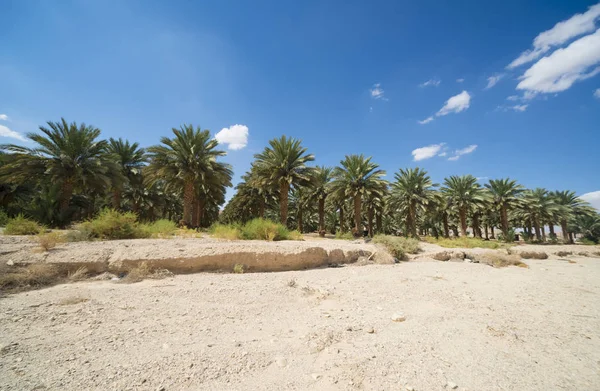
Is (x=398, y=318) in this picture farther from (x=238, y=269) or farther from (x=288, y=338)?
(x=238, y=269)

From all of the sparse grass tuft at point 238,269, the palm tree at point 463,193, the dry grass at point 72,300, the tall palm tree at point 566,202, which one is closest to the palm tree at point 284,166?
the sparse grass tuft at point 238,269

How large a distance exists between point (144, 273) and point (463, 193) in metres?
28.5

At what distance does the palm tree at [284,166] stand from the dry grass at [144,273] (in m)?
12.1

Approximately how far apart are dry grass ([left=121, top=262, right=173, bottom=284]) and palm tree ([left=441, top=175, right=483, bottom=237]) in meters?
27.7

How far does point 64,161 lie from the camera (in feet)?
44.2

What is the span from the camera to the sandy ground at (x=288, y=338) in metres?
2.22

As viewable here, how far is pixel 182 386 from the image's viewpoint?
6.78 feet

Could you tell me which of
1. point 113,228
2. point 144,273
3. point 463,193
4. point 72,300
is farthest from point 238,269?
point 463,193

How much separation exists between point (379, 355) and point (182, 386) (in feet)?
6.50

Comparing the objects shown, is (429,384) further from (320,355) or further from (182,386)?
(182,386)

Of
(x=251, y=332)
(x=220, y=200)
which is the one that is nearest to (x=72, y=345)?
(x=251, y=332)

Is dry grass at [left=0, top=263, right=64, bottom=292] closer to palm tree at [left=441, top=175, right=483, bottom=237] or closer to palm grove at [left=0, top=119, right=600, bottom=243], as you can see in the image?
palm grove at [left=0, top=119, right=600, bottom=243]

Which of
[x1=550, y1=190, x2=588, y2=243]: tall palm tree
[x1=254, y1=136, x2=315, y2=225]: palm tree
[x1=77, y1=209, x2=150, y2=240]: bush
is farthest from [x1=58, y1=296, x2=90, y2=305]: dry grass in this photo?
[x1=550, y1=190, x2=588, y2=243]: tall palm tree

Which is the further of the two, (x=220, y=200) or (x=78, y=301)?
(x=220, y=200)
